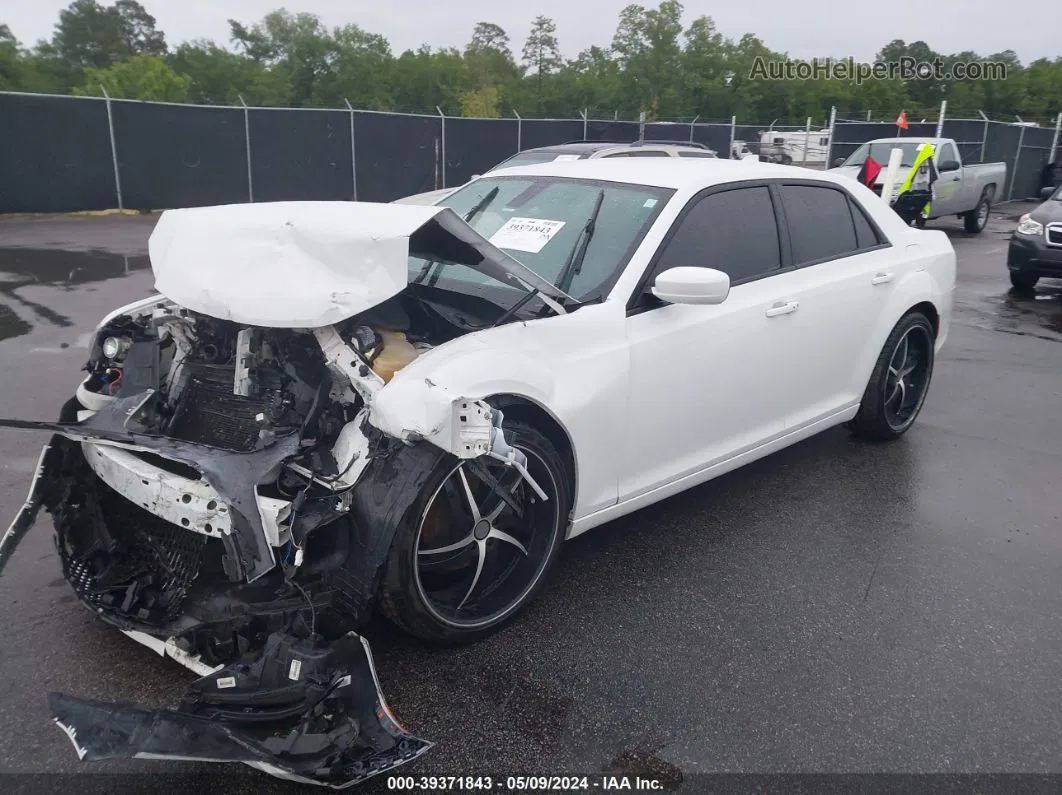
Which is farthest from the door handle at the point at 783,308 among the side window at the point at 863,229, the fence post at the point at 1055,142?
the fence post at the point at 1055,142

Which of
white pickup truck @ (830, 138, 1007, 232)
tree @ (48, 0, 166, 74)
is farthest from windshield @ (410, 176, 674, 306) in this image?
tree @ (48, 0, 166, 74)

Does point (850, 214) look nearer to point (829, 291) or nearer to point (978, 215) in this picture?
point (829, 291)

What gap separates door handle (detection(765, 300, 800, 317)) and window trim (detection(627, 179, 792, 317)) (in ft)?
0.51

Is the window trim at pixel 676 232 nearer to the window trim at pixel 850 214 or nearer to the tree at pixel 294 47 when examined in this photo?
the window trim at pixel 850 214

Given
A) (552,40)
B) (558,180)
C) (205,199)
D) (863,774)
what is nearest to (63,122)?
(205,199)

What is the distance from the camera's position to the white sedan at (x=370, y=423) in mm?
2359

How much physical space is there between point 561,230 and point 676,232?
1.68 ft

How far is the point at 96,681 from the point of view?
2732mm

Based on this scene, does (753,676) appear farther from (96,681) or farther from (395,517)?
(96,681)

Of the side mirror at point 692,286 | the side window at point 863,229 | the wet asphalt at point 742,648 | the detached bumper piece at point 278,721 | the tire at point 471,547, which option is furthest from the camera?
the side window at point 863,229

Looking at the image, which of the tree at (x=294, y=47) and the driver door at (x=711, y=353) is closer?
the driver door at (x=711, y=353)

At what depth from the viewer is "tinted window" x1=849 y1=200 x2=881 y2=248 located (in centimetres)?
463

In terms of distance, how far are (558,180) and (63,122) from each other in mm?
15321

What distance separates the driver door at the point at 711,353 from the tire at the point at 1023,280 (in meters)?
7.72
